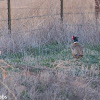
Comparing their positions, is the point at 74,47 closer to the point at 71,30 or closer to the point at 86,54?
the point at 86,54

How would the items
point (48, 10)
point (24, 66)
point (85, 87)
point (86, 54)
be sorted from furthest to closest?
point (48, 10) < point (86, 54) < point (24, 66) < point (85, 87)

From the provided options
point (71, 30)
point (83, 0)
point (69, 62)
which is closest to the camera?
point (69, 62)

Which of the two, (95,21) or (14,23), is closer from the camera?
(14,23)

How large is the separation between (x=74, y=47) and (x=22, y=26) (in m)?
2.63

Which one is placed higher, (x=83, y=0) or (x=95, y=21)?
(x=83, y=0)

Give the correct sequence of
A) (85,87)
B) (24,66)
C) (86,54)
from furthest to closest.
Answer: (86,54) < (24,66) < (85,87)

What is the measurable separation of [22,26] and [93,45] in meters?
2.57

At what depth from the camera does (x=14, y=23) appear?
904 centimetres

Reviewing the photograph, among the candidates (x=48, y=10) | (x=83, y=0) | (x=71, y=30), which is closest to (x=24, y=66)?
(x=71, y=30)

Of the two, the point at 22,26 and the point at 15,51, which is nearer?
the point at 15,51

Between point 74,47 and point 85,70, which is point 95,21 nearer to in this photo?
point 74,47

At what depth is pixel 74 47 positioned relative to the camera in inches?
279

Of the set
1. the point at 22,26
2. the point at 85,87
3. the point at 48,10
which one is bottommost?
the point at 85,87

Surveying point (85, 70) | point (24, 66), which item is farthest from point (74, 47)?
point (24, 66)
